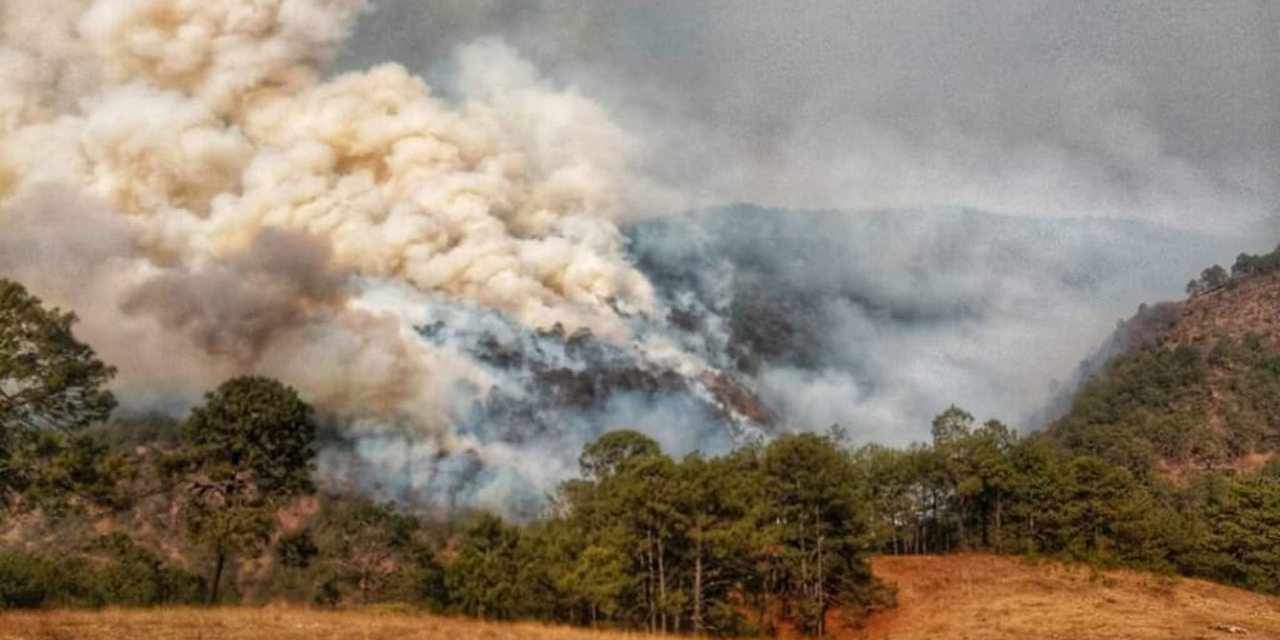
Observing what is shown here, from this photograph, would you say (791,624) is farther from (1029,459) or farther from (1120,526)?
(1029,459)

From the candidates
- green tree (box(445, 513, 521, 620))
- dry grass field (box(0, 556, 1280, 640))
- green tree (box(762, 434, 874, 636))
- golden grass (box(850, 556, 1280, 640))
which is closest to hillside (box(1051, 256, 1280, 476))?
golden grass (box(850, 556, 1280, 640))

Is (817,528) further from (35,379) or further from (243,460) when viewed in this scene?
(35,379)

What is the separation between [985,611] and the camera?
128ft

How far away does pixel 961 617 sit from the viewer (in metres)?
38.4

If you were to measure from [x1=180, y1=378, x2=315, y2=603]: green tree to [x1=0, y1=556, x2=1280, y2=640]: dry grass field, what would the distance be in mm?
7918

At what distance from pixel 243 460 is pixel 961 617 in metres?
35.3

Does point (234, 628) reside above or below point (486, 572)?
above

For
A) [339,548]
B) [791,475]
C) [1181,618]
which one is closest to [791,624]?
[791,475]

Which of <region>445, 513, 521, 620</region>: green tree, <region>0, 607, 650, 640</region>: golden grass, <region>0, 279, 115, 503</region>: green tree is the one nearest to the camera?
<region>0, 607, 650, 640</region>: golden grass

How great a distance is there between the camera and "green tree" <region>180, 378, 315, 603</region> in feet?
115

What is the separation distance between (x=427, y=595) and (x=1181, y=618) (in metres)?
55.7

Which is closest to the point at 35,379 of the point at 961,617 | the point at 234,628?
the point at 234,628

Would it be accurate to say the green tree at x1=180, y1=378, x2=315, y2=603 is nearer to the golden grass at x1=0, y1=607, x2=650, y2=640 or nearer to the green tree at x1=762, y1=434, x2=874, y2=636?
the golden grass at x1=0, y1=607, x2=650, y2=640

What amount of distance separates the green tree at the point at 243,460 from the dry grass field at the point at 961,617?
7918 mm
